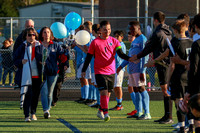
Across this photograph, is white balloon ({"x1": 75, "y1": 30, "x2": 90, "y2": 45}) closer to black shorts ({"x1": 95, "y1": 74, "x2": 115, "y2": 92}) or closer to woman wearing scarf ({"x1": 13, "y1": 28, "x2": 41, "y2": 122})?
woman wearing scarf ({"x1": 13, "y1": 28, "x2": 41, "y2": 122})

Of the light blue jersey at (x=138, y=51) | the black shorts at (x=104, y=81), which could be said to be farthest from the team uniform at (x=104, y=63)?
the light blue jersey at (x=138, y=51)

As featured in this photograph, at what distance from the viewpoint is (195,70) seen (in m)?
5.88

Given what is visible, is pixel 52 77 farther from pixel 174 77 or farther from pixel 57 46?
pixel 174 77

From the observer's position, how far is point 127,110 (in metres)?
10.4

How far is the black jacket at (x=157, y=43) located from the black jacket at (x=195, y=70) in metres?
2.41

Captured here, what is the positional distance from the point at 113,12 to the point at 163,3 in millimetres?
5267

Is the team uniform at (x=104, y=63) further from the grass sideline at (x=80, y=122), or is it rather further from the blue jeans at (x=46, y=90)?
the blue jeans at (x=46, y=90)

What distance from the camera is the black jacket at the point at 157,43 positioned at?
27.2 feet

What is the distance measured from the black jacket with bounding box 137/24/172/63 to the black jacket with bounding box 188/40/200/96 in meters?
2.41

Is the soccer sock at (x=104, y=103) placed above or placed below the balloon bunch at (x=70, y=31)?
below

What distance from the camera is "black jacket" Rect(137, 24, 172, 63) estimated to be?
8.30 meters

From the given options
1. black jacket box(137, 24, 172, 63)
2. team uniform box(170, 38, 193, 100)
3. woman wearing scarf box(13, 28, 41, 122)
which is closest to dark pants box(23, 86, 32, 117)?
woman wearing scarf box(13, 28, 41, 122)

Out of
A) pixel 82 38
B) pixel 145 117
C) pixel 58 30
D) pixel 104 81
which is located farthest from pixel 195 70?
pixel 58 30

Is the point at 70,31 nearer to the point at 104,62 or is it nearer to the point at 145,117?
the point at 104,62
